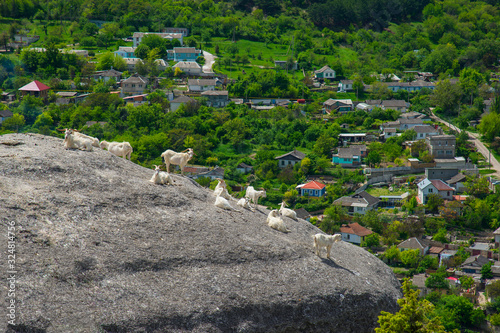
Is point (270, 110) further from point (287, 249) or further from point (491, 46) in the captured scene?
point (287, 249)

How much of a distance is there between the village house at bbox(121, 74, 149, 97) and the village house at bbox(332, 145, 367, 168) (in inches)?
1295

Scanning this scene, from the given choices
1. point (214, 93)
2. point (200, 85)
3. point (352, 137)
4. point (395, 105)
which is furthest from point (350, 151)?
point (200, 85)

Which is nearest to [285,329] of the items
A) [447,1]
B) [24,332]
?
[24,332]

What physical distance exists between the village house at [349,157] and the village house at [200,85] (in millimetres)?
28191

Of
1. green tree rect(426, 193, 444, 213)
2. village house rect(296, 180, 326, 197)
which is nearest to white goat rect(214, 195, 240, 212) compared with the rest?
village house rect(296, 180, 326, 197)

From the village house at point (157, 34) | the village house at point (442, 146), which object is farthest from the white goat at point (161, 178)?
the village house at point (157, 34)

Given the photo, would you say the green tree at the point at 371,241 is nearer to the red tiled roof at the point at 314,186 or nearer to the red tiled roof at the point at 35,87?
the red tiled roof at the point at 314,186

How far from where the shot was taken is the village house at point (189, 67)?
96.1m

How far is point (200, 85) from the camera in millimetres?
89812

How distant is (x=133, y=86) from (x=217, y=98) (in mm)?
12694

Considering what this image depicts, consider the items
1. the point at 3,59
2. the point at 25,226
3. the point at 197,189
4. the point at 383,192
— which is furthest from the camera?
the point at 3,59

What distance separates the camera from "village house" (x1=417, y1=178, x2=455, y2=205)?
61375 millimetres

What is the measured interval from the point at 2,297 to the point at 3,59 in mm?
87719

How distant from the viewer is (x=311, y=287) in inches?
626
